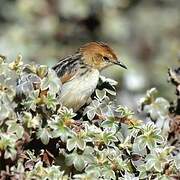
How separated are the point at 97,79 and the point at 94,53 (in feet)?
2.26

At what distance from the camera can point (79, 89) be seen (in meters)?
4.39

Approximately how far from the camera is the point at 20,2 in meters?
8.94

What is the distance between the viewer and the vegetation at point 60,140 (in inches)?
112

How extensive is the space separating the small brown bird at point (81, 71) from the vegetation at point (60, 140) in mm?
718

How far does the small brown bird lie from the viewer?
4086 mm

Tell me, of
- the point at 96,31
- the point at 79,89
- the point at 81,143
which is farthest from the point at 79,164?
the point at 96,31

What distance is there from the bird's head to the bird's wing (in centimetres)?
7

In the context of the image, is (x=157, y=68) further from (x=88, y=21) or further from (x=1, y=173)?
(x=1, y=173)

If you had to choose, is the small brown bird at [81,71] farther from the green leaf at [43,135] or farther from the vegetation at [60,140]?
the green leaf at [43,135]

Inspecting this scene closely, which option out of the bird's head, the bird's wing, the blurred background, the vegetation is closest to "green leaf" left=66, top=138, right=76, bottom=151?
the vegetation

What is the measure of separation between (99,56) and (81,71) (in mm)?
185

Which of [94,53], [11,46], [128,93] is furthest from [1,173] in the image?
[11,46]

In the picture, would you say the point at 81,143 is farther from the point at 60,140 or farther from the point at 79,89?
the point at 79,89

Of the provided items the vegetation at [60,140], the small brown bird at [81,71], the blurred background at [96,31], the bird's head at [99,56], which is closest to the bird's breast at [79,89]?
the small brown bird at [81,71]
